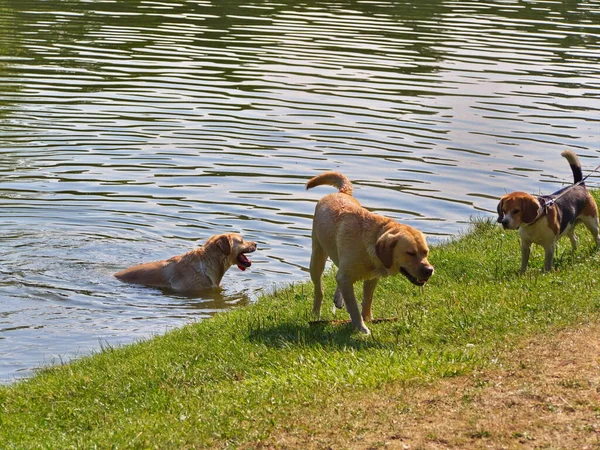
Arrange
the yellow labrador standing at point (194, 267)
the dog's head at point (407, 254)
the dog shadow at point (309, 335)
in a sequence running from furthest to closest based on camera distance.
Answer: the yellow labrador standing at point (194, 267) < the dog shadow at point (309, 335) < the dog's head at point (407, 254)

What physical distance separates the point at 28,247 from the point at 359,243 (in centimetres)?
772

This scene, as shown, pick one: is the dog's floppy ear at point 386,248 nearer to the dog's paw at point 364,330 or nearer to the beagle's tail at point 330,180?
the dog's paw at point 364,330

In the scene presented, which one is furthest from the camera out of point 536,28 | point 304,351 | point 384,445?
point 536,28

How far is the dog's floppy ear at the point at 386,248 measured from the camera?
9852 millimetres

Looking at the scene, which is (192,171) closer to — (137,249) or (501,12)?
(137,249)

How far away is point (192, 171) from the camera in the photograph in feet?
67.7

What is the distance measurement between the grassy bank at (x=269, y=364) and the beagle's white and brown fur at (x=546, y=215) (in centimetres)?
37

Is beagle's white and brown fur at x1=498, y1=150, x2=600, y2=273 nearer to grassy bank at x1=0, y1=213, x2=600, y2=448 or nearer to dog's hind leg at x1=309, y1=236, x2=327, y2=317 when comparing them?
grassy bank at x1=0, y1=213, x2=600, y2=448

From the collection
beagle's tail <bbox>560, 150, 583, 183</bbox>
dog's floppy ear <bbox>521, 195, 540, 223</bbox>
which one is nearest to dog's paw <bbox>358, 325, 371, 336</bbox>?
dog's floppy ear <bbox>521, 195, 540, 223</bbox>

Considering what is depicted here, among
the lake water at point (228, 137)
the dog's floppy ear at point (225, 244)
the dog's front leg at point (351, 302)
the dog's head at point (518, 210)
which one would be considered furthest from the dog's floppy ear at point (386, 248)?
the dog's floppy ear at point (225, 244)

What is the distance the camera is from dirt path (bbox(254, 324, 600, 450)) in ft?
23.8

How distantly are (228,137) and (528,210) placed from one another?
11450 millimetres

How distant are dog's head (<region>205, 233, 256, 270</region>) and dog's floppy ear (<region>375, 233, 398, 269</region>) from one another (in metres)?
5.90

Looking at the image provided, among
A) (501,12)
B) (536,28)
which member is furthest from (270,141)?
(501,12)
